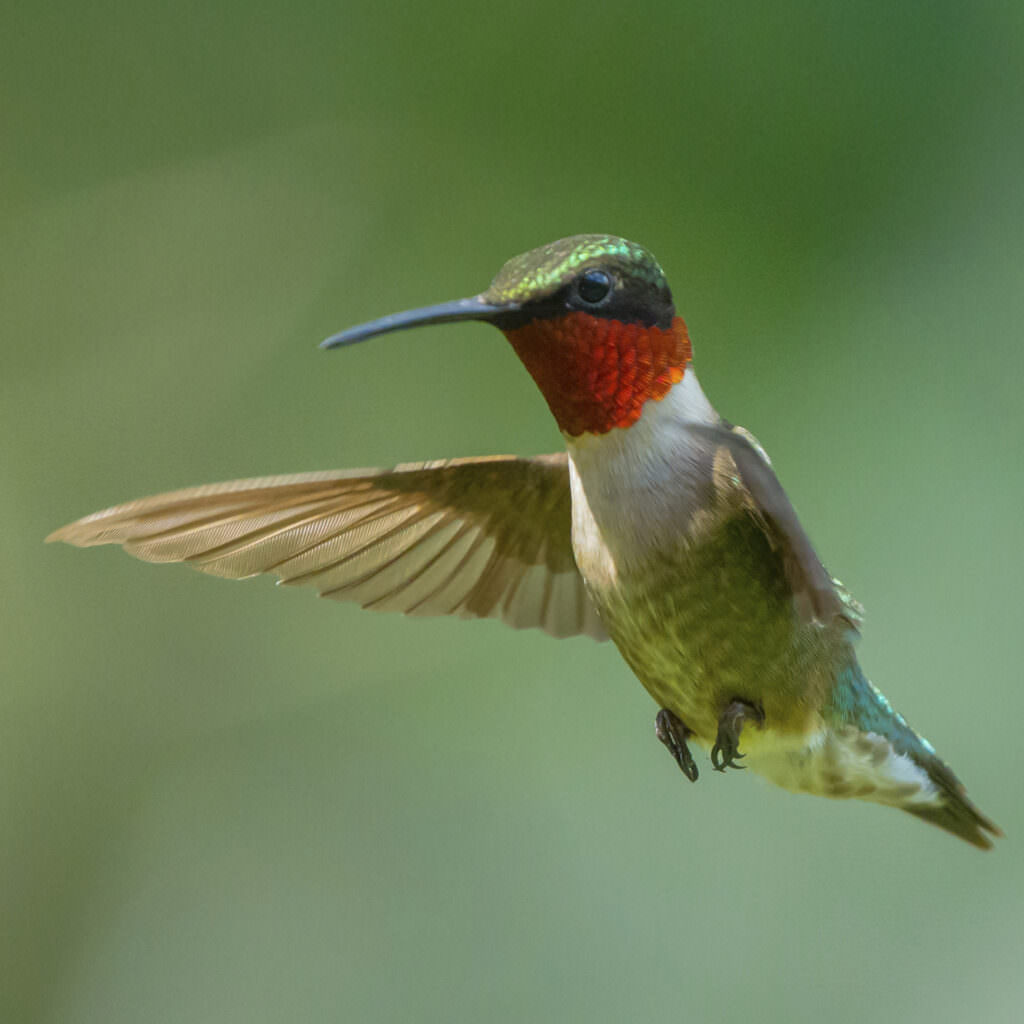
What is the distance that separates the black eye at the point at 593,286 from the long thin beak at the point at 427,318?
0.08m

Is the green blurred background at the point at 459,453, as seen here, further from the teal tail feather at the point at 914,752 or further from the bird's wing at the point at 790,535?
the bird's wing at the point at 790,535

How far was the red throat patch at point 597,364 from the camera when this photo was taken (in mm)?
1164

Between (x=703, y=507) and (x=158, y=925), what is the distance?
228cm

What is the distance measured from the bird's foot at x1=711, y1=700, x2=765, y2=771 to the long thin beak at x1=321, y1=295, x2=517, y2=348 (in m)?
0.50

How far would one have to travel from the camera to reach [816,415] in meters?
2.91

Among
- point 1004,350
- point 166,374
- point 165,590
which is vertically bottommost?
point 165,590

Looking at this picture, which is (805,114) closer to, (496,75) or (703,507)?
(496,75)

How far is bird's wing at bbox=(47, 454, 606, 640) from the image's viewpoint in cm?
137

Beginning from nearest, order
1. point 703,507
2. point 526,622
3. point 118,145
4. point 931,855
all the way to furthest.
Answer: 1. point 703,507
2. point 526,622
3. point 931,855
4. point 118,145

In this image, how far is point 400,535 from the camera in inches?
64.2

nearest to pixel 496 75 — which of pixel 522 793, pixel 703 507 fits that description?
pixel 522 793

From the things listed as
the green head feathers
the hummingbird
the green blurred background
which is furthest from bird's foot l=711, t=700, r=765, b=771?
the green blurred background

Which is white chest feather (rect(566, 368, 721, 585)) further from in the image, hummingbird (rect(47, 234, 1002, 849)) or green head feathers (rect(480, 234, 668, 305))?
green head feathers (rect(480, 234, 668, 305))

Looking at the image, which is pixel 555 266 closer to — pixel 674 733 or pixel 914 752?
pixel 674 733
